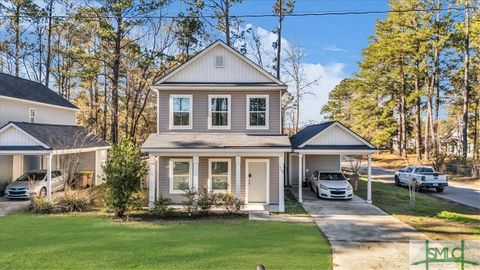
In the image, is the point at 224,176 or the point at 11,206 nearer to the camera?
the point at 11,206

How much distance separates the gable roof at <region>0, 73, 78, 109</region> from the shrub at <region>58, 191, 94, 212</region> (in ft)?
32.9

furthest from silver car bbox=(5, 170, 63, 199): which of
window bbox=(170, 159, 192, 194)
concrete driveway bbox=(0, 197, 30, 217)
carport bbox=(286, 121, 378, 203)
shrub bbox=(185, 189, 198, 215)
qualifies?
carport bbox=(286, 121, 378, 203)

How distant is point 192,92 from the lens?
17.9 m

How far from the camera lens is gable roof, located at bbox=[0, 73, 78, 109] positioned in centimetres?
2258

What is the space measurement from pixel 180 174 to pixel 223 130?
10.3ft

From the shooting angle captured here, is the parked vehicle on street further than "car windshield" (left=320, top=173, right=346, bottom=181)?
Yes

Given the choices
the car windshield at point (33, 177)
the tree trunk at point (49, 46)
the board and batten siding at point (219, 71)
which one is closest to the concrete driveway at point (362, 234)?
the board and batten siding at point (219, 71)

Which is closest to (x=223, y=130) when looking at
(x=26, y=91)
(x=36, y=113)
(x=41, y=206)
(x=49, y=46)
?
(x=41, y=206)

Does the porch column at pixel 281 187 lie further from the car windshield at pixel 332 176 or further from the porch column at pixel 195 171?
the car windshield at pixel 332 176

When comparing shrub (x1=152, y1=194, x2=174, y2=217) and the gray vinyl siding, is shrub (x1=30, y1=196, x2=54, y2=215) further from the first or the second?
the gray vinyl siding

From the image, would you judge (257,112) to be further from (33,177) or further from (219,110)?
(33,177)

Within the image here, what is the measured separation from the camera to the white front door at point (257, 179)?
56.5ft

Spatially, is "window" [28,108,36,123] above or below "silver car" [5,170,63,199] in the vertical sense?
above

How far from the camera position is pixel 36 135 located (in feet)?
60.6
